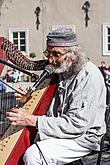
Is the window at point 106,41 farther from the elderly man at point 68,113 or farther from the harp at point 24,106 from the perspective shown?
the elderly man at point 68,113

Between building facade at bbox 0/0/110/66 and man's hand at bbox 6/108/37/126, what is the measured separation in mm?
16844

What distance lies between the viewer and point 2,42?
3.13 m

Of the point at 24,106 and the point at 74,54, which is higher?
the point at 74,54

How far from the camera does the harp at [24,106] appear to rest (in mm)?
2758

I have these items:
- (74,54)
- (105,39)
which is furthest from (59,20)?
(74,54)

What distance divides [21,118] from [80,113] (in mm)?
301

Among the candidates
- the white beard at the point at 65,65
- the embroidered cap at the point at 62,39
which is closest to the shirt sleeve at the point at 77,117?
the white beard at the point at 65,65

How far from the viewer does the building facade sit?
782 inches

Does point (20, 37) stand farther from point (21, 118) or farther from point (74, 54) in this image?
point (21, 118)

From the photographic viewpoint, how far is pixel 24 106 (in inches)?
118

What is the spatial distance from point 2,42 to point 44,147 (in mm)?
725

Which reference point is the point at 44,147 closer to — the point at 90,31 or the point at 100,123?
the point at 100,123

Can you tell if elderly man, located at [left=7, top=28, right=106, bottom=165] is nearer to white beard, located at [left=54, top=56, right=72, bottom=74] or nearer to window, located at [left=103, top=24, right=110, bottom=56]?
white beard, located at [left=54, top=56, right=72, bottom=74]

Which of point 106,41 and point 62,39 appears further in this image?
point 106,41
